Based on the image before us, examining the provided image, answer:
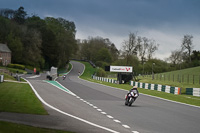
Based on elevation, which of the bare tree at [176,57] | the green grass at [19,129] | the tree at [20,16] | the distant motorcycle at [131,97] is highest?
the tree at [20,16]

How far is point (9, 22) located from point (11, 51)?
11347 mm

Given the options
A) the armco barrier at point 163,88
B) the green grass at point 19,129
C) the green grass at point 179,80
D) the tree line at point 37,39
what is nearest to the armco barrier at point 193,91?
the armco barrier at point 163,88

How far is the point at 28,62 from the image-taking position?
110m

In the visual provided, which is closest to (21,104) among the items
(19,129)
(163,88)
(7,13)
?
(19,129)

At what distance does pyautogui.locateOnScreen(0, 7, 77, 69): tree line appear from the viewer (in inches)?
4375

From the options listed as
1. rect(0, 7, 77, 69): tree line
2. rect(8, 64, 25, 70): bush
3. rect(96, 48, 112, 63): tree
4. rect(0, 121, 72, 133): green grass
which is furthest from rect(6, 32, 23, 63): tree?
rect(0, 121, 72, 133): green grass

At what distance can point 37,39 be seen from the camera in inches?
4449

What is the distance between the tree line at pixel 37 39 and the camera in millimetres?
111125

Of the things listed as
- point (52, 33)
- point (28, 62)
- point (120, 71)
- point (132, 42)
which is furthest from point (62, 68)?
point (120, 71)

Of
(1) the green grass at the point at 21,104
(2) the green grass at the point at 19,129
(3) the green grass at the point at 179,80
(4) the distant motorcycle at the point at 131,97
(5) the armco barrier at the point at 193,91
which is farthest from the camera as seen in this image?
(3) the green grass at the point at 179,80

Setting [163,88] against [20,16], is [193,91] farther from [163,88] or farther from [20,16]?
[20,16]

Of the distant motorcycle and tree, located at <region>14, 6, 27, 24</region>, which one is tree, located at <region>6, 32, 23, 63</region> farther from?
the distant motorcycle

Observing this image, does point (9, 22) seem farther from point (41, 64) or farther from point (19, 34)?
point (41, 64)

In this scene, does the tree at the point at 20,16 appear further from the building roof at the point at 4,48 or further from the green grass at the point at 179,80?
the green grass at the point at 179,80
